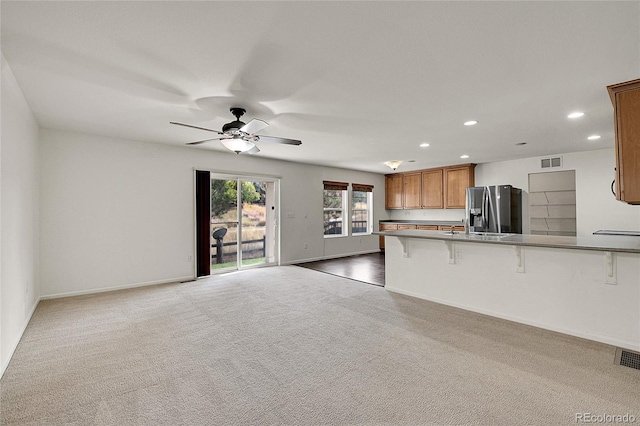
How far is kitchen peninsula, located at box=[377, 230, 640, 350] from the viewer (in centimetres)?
Answer: 265

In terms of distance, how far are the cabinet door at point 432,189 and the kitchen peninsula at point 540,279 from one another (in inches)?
152

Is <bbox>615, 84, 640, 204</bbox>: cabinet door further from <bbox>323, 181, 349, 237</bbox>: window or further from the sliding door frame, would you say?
<bbox>323, 181, 349, 237</bbox>: window

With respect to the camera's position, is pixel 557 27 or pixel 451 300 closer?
pixel 557 27

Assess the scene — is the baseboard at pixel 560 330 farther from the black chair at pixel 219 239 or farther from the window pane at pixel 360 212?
the window pane at pixel 360 212

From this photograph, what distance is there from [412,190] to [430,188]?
548 mm

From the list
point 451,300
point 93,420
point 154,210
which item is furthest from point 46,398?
point 451,300

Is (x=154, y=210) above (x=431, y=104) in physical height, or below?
below

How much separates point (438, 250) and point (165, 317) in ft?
11.5

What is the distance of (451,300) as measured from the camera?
12.4 ft

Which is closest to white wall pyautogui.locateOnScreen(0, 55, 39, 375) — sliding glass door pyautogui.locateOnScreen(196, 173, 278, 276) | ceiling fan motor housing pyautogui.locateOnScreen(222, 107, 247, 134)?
ceiling fan motor housing pyautogui.locateOnScreen(222, 107, 247, 134)

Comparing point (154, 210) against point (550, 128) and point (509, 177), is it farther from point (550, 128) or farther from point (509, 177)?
point (509, 177)

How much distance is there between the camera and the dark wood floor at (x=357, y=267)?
5312 mm

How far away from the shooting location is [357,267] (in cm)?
629

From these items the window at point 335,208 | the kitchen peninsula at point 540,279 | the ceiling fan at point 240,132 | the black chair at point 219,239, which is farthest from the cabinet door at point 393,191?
the ceiling fan at point 240,132
